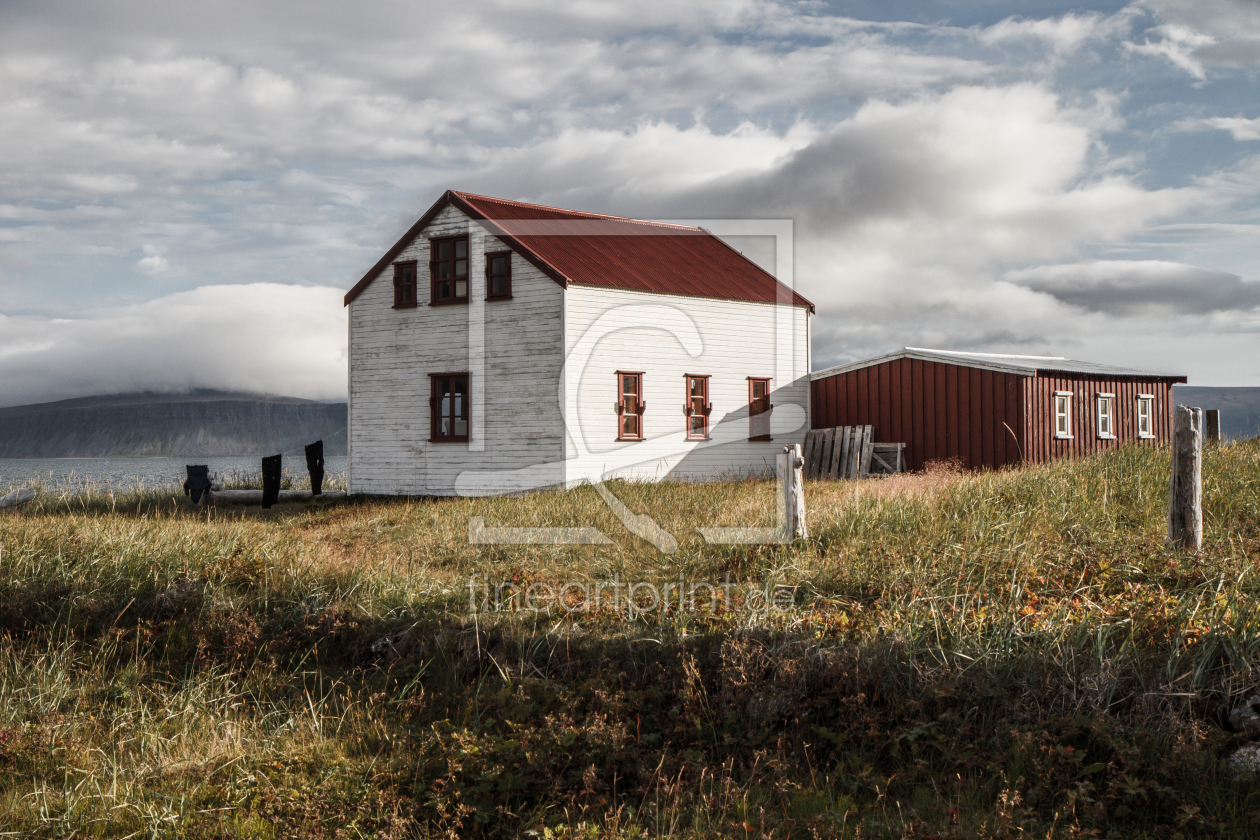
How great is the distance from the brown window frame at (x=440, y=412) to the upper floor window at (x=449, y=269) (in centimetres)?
187

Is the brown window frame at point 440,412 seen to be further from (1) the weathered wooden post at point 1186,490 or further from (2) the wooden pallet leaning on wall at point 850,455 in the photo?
(1) the weathered wooden post at point 1186,490

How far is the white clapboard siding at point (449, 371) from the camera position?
2088 cm

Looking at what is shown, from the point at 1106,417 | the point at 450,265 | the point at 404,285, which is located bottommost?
the point at 1106,417

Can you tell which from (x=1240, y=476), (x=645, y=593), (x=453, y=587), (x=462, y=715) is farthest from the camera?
(x=1240, y=476)

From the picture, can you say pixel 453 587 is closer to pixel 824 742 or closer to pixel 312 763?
pixel 312 763

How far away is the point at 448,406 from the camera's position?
22203 mm

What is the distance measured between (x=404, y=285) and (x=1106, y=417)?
18654 millimetres

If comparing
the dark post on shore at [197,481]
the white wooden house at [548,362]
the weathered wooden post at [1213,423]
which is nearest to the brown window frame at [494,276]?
the white wooden house at [548,362]

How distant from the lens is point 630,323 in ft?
72.1

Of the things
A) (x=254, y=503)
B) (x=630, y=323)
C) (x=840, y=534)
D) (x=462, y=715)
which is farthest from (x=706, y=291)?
(x=462, y=715)

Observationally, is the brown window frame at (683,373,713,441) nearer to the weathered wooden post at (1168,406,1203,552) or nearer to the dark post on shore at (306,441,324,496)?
the dark post on shore at (306,441,324,496)

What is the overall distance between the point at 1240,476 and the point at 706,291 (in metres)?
14.1

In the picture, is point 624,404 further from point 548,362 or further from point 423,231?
point 423,231

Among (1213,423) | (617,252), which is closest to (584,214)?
(617,252)
